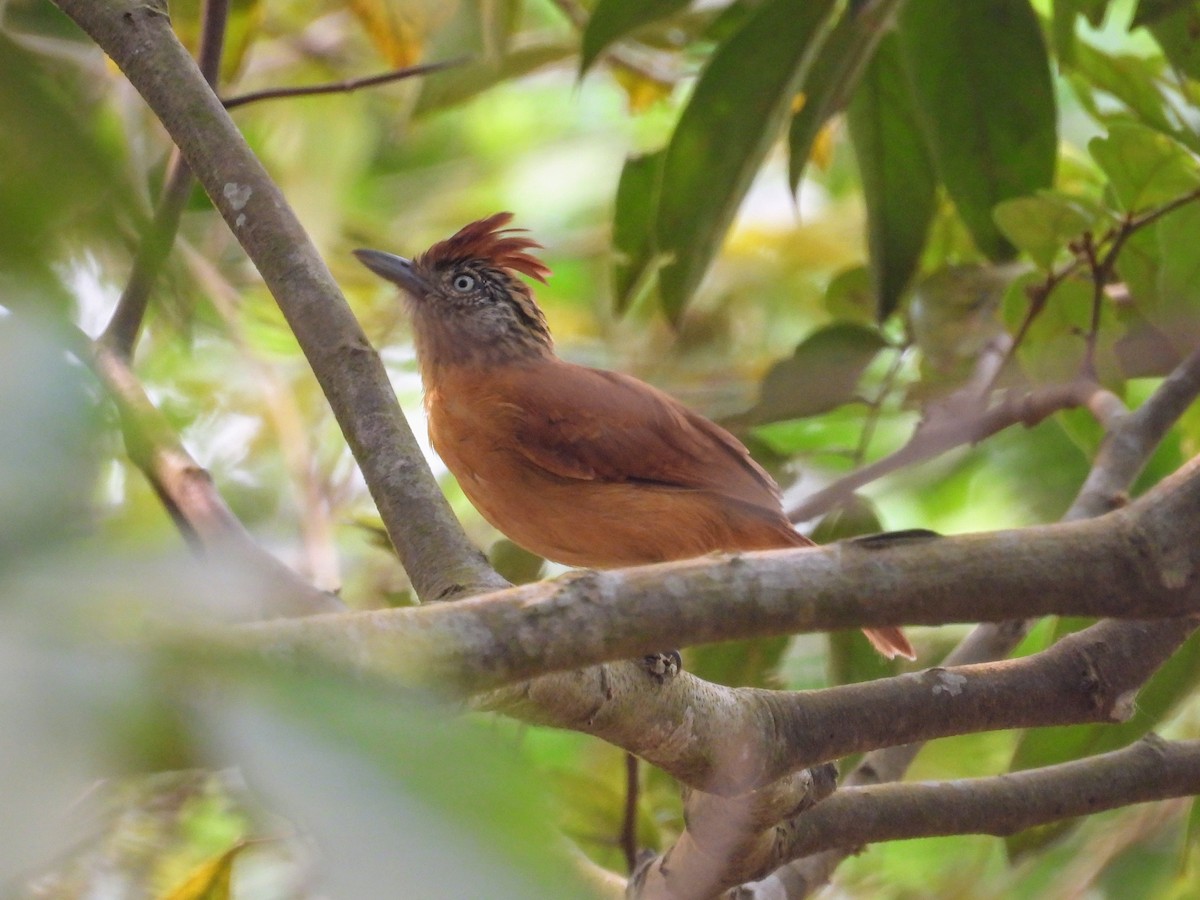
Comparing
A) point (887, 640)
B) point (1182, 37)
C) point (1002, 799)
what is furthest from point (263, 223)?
point (1182, 37)

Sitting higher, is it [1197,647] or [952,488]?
[1197,647]

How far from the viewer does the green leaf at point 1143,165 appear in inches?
108

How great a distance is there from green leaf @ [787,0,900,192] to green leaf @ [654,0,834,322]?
0.10 metres

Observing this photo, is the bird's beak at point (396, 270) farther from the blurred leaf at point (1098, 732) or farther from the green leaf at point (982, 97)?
the blurred leaf at point (1098, 732)

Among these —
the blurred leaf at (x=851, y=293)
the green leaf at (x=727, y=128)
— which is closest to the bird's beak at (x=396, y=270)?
the green leaf at (x=727, y=128)

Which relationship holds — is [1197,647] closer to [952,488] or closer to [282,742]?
[952,488]

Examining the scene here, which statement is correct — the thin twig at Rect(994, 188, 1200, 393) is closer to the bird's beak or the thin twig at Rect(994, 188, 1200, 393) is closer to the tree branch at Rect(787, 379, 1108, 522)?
the tree branch at Rect(787, 379, 1108, 522)

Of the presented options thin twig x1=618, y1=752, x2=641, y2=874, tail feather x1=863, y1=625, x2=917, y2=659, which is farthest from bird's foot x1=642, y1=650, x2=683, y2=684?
tail feather x1=863, y1=625, x2=917, y2=659

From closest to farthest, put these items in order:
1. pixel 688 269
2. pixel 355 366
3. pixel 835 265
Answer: pixel 355 366
pixel 688 269
pixel 835 265

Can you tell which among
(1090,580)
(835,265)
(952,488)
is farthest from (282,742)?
(835,265)

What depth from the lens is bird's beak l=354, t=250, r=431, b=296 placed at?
12.6ft

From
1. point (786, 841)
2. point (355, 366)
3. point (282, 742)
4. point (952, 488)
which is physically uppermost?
point (282, 742)

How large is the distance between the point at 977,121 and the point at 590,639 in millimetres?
2196

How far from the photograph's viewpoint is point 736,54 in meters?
3.01
